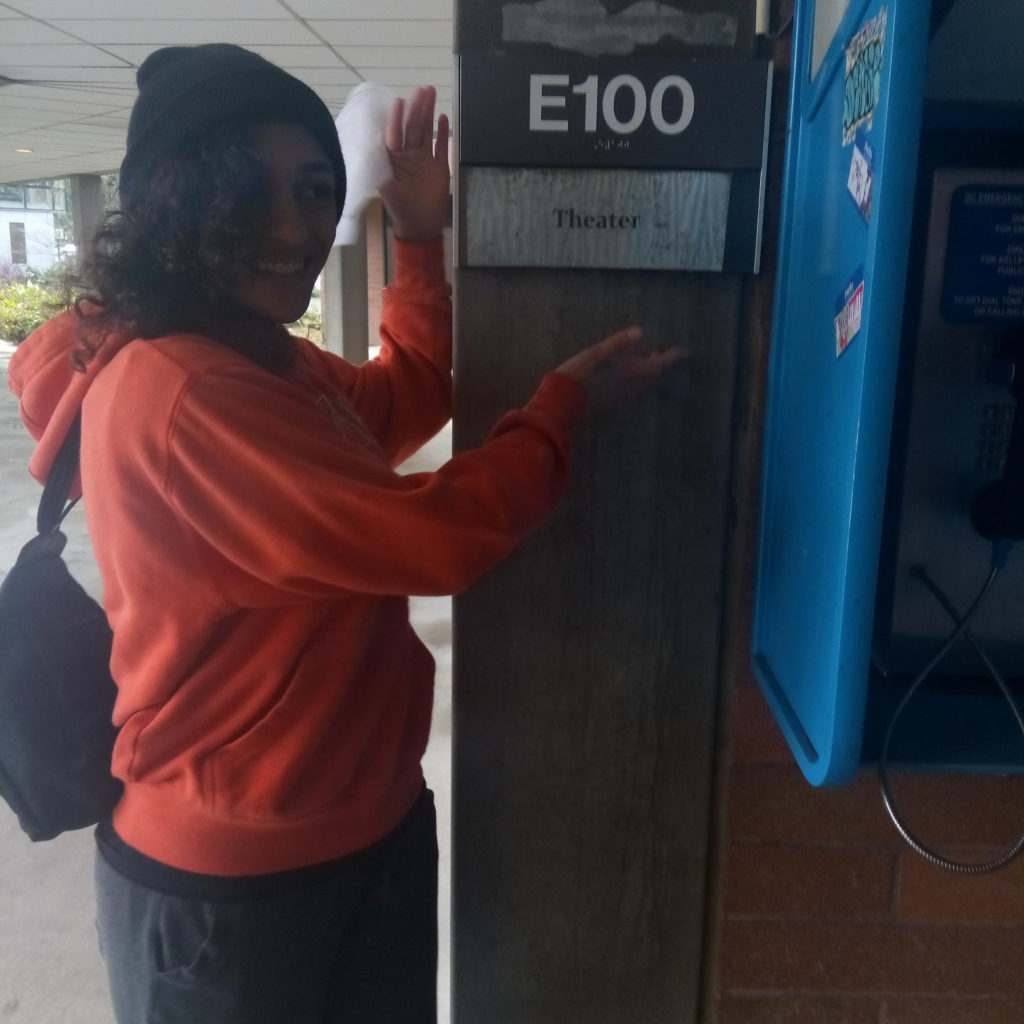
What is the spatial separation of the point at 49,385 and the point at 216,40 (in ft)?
16.0

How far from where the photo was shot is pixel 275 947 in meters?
1.08

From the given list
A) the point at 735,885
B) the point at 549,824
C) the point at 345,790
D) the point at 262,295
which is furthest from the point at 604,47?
the point at 735,885

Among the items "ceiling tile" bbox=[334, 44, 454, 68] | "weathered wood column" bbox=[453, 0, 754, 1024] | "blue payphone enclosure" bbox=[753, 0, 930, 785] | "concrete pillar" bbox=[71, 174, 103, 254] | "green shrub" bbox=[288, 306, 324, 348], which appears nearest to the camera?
"blue payphone enclosure" bbox=[753, 0, 930, 785]

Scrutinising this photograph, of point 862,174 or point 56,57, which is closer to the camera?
point 862,174

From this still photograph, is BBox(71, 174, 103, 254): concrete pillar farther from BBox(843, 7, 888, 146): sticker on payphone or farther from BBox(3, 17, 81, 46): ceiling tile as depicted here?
BBox(843, 7, 888, 146): sticker on payphone

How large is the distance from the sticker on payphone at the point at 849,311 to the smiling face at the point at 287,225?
590 mm

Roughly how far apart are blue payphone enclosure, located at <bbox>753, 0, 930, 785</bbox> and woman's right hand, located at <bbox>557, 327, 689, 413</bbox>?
160 millimetres

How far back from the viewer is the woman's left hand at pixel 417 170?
128cm

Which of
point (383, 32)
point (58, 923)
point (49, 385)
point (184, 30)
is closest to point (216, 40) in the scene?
point (184, 30)

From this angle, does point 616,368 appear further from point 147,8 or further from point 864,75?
point 147,8

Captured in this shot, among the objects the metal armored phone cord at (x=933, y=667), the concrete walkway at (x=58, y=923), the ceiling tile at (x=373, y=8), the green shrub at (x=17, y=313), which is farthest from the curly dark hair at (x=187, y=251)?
the green shrub at (x=17, y=313)

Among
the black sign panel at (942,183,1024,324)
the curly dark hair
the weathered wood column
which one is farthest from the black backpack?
the black sign panel at (942,183,1024,324)

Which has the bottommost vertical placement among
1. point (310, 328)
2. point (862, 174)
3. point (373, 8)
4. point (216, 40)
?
point (310, 328)

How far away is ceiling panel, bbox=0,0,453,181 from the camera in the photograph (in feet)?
14.0
